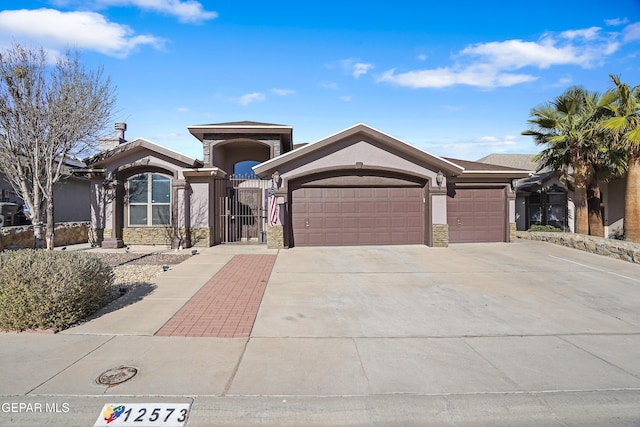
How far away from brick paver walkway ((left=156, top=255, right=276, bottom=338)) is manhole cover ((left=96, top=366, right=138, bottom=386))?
1.03m

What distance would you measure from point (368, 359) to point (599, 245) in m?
11.5

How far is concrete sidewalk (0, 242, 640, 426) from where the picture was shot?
3.36 metres

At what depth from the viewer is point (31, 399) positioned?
134 inches

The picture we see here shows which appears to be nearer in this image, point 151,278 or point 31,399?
point 31,399

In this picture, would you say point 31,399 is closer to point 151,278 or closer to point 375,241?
point 151,278

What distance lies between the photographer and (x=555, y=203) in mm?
18984

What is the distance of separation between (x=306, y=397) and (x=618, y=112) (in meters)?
16.7

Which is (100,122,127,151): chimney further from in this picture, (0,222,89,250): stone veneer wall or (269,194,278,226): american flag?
(269,194,278,226): american flag

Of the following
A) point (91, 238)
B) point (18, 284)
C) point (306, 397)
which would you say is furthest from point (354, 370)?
point (91, 238)

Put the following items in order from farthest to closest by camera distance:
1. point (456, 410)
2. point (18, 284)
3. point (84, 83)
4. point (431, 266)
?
point (84, 83)
point (431, 266)
point (18, 284)
point (456, 410)

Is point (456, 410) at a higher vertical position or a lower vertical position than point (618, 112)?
lower

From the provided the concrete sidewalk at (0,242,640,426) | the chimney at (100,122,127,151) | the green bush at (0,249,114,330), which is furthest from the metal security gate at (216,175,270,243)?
the green bush at (0,249,114,330)

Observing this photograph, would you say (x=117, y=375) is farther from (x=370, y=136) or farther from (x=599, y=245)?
(x=599, y=245)

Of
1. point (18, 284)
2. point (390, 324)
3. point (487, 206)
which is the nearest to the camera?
point (18, 284)
